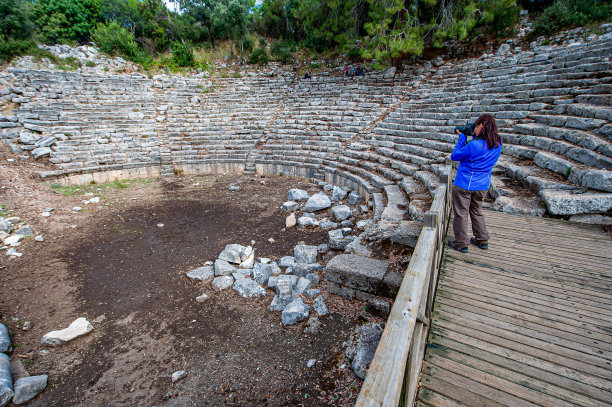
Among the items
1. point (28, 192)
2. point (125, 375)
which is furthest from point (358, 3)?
point (125, 375)

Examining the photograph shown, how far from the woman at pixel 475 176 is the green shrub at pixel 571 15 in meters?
13.7

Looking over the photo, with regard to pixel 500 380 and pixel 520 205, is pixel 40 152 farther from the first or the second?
pixel 520 205

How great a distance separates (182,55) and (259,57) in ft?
17.6

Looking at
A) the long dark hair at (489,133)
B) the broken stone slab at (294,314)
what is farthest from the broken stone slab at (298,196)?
the long dark hair at (489,133)

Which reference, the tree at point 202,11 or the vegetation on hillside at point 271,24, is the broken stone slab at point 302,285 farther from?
the tree at point 202,11

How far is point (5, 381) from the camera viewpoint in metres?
3.19

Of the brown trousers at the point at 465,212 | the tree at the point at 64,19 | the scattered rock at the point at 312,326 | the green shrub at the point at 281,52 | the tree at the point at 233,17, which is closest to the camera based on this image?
→ the brown trousers at the point at 465,212

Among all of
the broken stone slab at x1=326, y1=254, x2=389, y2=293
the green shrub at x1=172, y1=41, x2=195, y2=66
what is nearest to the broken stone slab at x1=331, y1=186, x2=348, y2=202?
the broken stone slab at x1=326, y1=254, x2=389, y2=293

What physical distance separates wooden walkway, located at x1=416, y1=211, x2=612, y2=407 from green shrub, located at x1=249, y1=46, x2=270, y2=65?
2027cm

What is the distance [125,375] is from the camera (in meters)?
3.45

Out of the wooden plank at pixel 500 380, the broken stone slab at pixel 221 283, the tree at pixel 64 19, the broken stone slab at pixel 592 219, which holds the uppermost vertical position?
the tree at pixel 64 19

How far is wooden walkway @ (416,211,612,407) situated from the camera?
1923 mm

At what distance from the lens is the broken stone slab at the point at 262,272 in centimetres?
501

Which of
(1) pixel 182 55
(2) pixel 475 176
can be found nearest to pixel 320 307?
(2) pixel 475 176
